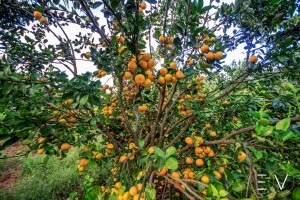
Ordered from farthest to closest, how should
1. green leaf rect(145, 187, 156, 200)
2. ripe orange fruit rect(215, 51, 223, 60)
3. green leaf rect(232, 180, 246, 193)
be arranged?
ripe orange fruit rect(215, 51, 223, 60)
green leaf rect(145, 187, 156, 200)
green leaf rect(232, 180, 246, 193)

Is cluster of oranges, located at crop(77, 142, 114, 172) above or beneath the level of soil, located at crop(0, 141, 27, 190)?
above

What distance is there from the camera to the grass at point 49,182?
330cm

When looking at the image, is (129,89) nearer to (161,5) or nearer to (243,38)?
(161,5)

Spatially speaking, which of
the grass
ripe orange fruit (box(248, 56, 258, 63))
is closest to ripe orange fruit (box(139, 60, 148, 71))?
ripe orange fruit (box(248, 56, 258, 63))

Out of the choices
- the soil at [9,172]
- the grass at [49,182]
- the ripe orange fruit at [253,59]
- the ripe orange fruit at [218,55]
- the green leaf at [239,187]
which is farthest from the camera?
the soil at [9,172]

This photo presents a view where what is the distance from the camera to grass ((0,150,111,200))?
3299 millimetres

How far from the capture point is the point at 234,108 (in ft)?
6.01

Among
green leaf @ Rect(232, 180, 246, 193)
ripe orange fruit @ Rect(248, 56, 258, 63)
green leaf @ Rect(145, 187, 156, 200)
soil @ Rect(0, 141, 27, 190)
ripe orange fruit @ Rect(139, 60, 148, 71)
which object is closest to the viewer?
green leaf @ Rect(232, 180, 246, 193)

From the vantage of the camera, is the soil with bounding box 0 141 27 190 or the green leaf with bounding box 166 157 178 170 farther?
the soil with bounding box 0 141 27 190

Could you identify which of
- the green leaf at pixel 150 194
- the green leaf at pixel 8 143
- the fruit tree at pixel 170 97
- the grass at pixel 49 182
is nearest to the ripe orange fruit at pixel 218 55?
the fruit tree at pixel 170 97

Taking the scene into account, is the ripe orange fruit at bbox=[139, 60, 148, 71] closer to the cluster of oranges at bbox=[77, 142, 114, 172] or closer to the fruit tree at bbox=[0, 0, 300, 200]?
the fruit tree at bbox=[0, 0, 300, 200]

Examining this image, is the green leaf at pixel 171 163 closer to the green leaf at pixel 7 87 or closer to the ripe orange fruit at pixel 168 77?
the ripe orange fruit at pixel 168 77

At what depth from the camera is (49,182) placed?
12.1 feet

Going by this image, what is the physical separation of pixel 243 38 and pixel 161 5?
102cm
